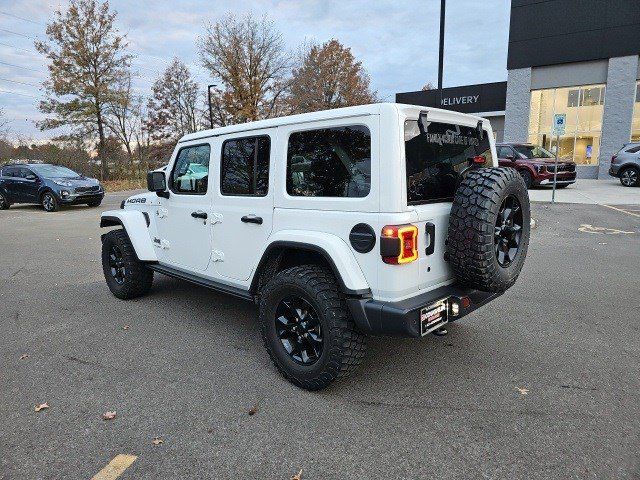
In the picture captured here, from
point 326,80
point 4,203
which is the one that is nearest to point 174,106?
point 326,80

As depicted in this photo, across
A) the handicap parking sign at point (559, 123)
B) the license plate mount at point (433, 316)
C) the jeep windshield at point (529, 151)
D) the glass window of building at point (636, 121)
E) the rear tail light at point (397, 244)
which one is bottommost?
the license plate mount at point (433, 316)

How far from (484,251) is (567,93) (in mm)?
25440

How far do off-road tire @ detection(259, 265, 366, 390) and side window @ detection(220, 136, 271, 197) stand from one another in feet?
2.64

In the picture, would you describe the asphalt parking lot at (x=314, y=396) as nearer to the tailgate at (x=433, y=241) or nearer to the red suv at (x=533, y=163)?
the tailgate at (x=433, y=241)

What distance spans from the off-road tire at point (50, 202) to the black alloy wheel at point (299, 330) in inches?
586

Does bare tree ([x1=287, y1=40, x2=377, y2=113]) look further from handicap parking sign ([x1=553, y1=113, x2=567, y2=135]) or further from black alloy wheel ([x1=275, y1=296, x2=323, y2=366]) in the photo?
black alloy wheel ([x1=275, y1=296, x2=323, y2=366])

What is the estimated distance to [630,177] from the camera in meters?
17.8

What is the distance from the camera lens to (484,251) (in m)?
2.76

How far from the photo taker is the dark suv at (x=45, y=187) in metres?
15.1

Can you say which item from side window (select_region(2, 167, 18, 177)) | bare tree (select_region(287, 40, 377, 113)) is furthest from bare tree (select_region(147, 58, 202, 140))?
side window (select_region(2, 167, 18, 177))

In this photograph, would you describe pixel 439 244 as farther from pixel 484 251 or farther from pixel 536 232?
pixel 536 232

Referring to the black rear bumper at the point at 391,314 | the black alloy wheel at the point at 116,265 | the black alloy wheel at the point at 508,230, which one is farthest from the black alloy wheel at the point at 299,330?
the black alloy wheel at the point at 116,265

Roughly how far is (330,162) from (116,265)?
140 inches

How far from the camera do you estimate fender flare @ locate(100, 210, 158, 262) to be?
477cm
